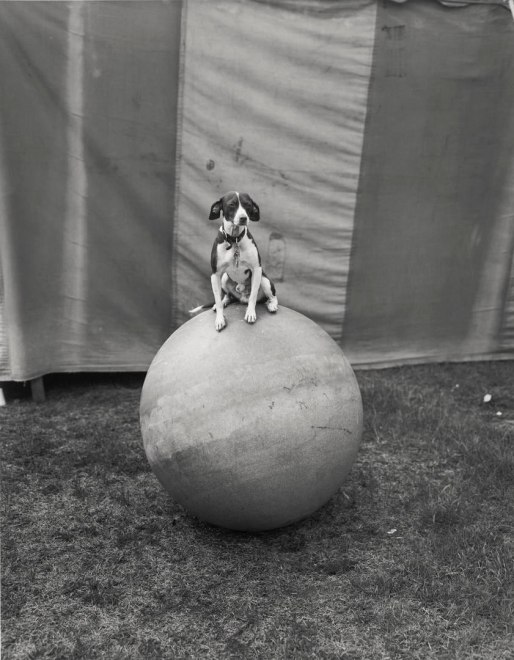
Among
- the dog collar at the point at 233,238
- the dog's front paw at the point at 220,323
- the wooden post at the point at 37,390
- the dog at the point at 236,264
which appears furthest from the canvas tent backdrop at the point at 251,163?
the dog's front paw at the point at 220,323

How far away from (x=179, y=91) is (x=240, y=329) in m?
2.87

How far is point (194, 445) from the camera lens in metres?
3.63

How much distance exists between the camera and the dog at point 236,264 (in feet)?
12.2

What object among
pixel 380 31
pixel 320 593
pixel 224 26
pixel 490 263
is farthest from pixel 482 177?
pixel 320 593

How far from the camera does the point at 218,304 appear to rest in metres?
3.91

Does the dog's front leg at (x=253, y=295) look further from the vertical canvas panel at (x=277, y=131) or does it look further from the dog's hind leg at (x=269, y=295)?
the vertical canvas panel at (x=277, y=131)

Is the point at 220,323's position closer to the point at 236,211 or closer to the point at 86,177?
the point at 236,211

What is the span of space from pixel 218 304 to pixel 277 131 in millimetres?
2730

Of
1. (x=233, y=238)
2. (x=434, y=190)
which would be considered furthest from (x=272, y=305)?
(x=434, y=190)

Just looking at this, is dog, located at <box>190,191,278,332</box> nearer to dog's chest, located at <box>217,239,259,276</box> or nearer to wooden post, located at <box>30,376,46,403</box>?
dog's chest, located at <box>217,239,259,276</box>

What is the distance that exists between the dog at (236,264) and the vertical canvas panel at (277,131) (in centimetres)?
222

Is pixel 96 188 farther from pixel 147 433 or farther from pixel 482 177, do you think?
pixel 482 177

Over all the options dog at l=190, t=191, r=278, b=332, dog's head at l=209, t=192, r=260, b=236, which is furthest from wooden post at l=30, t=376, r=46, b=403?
dog's head at l=209, t=192, r=260, b=236

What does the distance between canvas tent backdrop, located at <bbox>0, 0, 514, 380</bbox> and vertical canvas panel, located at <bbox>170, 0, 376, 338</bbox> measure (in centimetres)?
1
